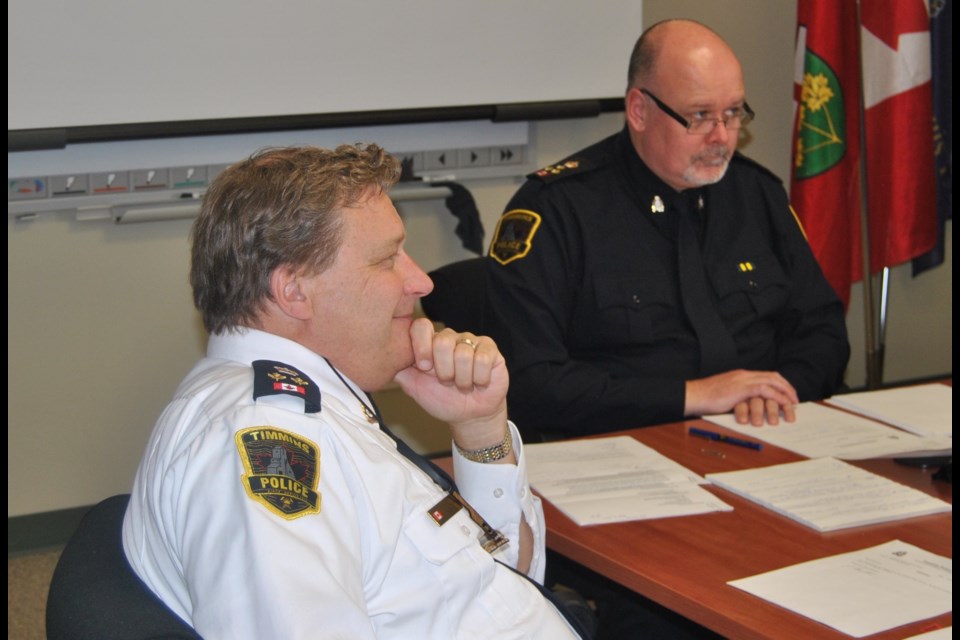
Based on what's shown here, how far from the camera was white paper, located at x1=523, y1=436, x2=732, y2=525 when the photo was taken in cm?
175

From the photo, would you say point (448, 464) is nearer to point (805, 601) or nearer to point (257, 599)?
point (805, 601)

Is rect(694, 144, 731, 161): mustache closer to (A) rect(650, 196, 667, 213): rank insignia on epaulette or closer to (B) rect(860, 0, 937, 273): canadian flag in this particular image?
(A) rect(650, 196, 667, 213): rank insignia on epaulette

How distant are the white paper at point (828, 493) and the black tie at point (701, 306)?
610 millimetres

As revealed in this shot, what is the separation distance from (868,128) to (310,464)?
337cm

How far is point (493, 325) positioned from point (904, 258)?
7.21 feet

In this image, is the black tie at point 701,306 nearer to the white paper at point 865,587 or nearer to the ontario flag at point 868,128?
the white paper at point 865,587

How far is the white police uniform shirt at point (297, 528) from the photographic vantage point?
111 cm

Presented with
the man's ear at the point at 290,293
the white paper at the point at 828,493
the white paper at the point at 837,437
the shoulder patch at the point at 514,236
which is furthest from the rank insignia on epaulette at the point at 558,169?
the man's ear at the point at 290,293

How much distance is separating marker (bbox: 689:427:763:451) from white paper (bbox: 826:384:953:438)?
0.31m

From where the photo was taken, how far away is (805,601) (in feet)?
4.73

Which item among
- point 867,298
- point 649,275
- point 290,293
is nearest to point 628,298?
point 649,275

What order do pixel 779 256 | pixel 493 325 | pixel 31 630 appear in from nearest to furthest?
pixel 493 325, pixel 779 256, pixel 31 630

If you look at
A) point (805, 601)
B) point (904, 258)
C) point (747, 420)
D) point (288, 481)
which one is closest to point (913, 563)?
point (805, 601)

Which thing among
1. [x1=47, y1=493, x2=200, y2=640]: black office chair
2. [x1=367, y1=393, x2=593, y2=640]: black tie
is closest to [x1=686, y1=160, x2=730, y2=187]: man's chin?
[x1=367, y1=393, x2=593, y2=640]: black tie
